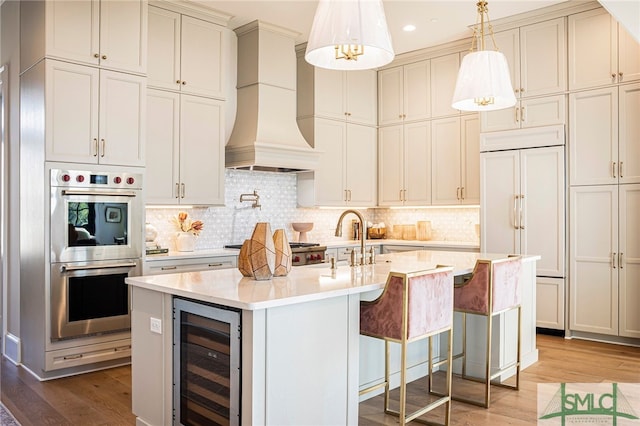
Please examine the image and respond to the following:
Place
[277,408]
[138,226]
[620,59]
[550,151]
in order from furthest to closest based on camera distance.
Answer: [550,151] < [620,59] < [138,226] < [277,408]

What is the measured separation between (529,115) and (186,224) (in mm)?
3662

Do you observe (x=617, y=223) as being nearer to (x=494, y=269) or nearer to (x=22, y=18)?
(x=494, y=269)

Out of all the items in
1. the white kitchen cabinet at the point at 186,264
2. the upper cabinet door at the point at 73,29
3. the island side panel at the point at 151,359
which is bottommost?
the island side panel at the point at 151,359

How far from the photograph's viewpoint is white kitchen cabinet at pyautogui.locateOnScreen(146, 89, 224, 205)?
4926 millimetres

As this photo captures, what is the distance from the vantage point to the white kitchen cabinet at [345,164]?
6414 millimetres

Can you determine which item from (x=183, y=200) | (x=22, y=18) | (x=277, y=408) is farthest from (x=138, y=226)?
(x=277, y=408)

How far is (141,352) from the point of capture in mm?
2975

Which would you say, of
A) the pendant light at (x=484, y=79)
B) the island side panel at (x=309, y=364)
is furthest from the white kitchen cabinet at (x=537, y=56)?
the island side panel at (x=309, y=364)

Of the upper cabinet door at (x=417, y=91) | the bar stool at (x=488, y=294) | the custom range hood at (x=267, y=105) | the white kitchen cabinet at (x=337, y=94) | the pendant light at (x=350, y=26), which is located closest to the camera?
the pendant light at (x=350, y=26)

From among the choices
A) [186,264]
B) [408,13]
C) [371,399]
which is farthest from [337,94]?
[371,399]

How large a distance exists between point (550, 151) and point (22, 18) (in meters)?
4.99

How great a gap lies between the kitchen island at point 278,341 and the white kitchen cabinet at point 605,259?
9.33 feet

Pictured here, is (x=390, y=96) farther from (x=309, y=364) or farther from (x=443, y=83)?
(x=309, y=364)

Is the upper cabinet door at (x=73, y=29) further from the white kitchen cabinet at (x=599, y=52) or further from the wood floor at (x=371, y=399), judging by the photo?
the white kitchen cabinet at (x=599, y=52)
